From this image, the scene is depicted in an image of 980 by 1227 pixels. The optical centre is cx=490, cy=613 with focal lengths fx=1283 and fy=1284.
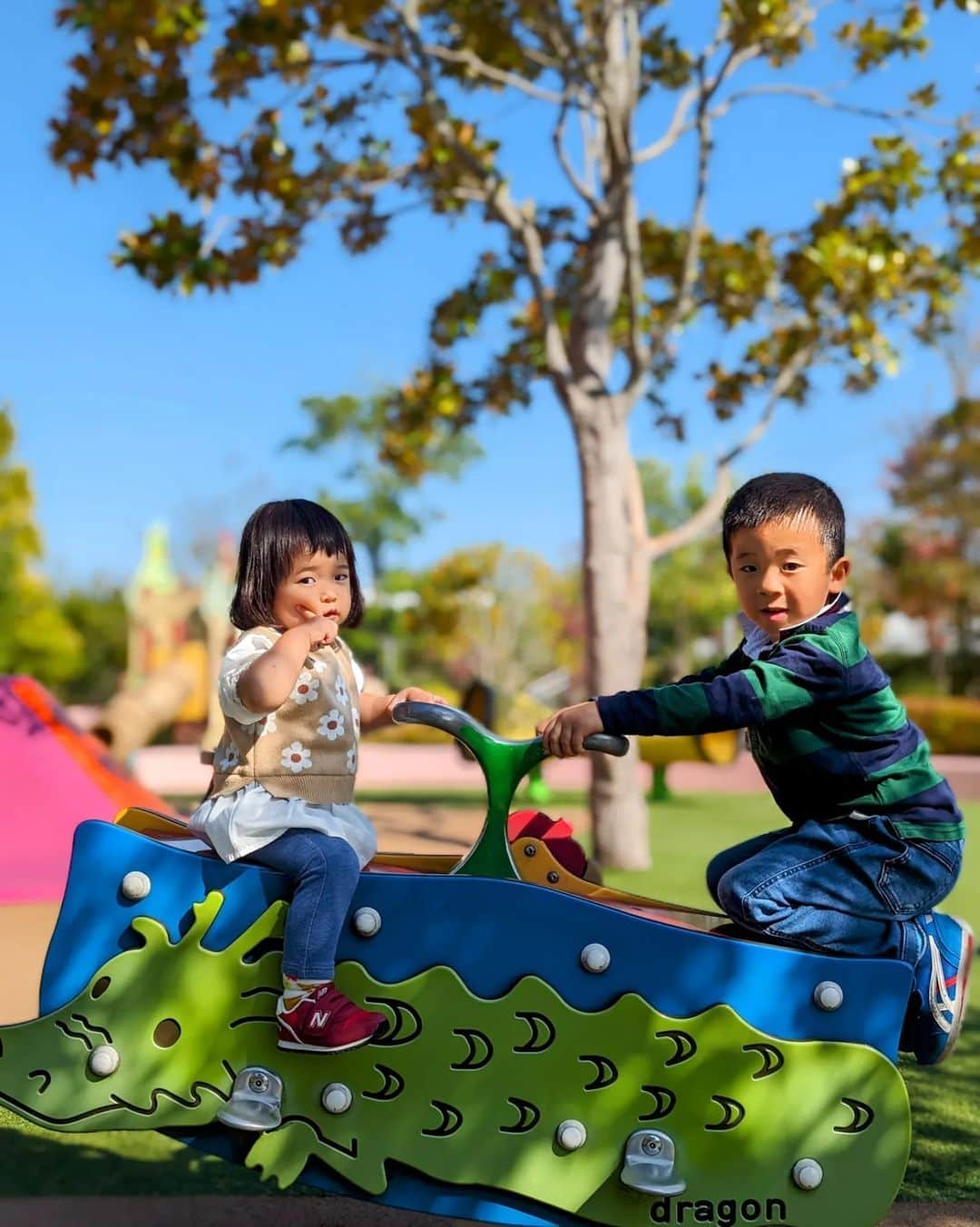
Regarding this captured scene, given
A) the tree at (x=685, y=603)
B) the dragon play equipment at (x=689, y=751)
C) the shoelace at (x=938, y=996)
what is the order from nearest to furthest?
the shoelace at (x=938, y=996) < the dragon play equipment at (x=689, y=751) < the tree at (x=685, y=603)

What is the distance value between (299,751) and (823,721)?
944 mm

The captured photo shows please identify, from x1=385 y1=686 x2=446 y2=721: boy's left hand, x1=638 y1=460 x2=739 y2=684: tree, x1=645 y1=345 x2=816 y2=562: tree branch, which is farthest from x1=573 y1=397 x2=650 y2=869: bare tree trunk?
x1=638 y1=460 x2=739 y2=684: tree

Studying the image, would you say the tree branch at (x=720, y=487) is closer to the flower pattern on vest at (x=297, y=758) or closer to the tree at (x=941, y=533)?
the flower pattern on vest at (x=297, y=758)

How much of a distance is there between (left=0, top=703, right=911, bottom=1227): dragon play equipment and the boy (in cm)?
9

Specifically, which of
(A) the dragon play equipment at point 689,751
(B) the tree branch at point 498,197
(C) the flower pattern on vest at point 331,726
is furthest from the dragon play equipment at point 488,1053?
(A) the dragon play equipment at point 689,751

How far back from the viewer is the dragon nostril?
222cm

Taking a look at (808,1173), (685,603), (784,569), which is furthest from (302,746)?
(685,603)

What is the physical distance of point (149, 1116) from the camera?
7.23 ft

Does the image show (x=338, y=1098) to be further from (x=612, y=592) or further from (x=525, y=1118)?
(x=612, y=592)

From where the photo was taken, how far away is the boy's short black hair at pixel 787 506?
7.58 feet

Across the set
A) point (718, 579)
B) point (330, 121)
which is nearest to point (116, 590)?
point (718, 579)

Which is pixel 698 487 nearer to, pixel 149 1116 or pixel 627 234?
pixel 627 234

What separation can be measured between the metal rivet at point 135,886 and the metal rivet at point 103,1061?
0.84 feet

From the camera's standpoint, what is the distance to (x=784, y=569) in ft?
7.61
